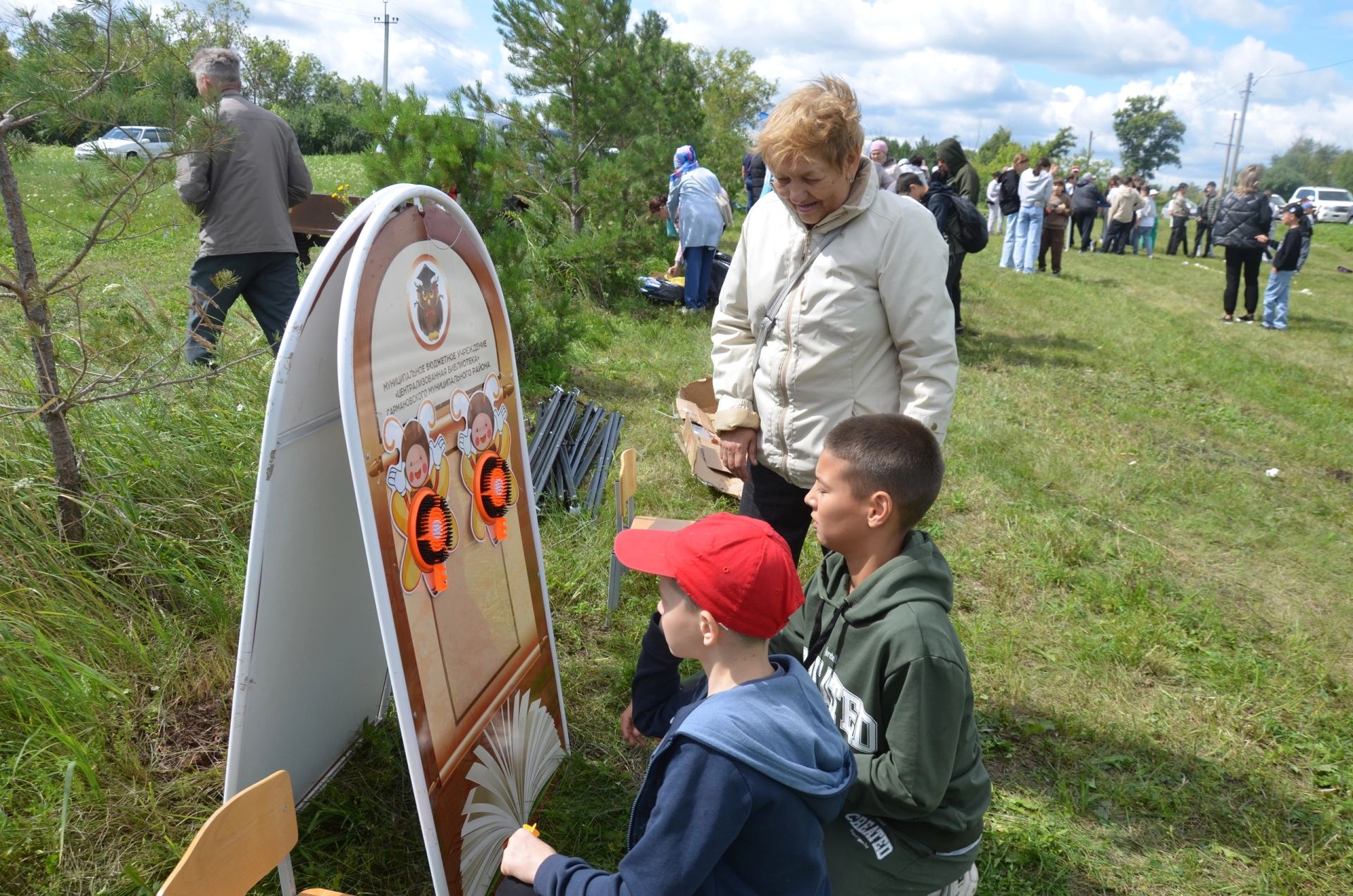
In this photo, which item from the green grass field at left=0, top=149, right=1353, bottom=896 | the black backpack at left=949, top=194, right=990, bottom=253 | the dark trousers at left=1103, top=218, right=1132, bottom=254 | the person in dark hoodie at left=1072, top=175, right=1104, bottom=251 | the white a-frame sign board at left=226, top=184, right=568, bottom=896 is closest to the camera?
the white a-frame sign board at left=226, top=184, right=568, bottom=896

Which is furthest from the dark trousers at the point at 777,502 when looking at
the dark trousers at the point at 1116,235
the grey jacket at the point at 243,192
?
the dark trousers at the point at 1116,235

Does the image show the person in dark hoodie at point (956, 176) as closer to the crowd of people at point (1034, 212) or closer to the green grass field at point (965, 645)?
the crowd of people at point (1034, 212)

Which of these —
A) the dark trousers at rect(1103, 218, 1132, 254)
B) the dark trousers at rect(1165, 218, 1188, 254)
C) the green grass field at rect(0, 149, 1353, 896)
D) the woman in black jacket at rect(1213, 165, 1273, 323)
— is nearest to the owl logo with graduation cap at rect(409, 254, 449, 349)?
the green grass field at rect(0, 149, 1353, 896)

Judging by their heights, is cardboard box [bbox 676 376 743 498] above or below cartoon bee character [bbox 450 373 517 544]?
below

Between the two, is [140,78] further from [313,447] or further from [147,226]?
[313,447]

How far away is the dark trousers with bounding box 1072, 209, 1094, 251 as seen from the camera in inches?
740

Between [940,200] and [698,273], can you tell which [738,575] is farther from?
[698,273]

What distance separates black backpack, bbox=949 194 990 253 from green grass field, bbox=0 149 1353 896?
7.73ft

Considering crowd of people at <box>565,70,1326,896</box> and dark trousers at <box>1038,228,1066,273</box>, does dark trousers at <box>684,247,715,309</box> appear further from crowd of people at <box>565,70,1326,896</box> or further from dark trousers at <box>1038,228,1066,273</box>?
dark trousers at <box>1038,228,1066,273</box>

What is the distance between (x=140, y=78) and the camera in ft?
8.32

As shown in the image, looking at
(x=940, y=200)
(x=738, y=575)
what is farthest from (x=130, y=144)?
(x=940, y=200)

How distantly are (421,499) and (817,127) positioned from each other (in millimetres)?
1309

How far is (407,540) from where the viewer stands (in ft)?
6.01

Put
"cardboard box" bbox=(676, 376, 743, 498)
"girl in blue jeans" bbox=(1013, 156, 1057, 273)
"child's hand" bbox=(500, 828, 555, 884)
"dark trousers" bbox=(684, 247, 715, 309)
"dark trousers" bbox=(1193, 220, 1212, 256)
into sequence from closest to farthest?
"child's hand" bbox=(500, 828, 555, 884)
"cardboard box" bbox=(676, 376, 743, 498)
"dark trousers" bbox=(684, 247, 715, 309)
"girl in blue jeans" bbox=(1013, 156, 1057, 273)
"dark trousers" bbox=(1193, 220, 1212, 256)
